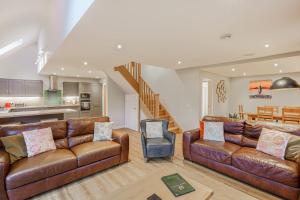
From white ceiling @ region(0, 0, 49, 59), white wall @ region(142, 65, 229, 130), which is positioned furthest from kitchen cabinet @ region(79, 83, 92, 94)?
white ceiling @ region(0, 0, 49, 59)

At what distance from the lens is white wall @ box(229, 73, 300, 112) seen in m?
6.10

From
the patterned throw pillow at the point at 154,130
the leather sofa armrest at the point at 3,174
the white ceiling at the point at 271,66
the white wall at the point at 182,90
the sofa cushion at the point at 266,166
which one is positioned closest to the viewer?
the leather sofa armrest at the point at 3,174

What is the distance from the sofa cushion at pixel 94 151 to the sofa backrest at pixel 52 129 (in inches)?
11.3

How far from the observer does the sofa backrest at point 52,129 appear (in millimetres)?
2623

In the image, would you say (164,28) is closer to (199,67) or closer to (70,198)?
(70,198)

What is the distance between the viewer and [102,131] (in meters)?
3.36

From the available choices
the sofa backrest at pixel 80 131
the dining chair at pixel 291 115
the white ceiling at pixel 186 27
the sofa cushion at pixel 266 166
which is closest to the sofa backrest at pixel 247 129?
the sofa cushion at pixel 266 166

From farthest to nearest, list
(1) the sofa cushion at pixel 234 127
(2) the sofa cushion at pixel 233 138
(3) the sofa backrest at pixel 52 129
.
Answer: (1) the sofa cushion at pixel 234 127 < (2) the sofa cushion at pixel 233 138 < (3) the sofa backrest at pixel 52 129

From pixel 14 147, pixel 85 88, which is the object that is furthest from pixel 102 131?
pixel 85 88

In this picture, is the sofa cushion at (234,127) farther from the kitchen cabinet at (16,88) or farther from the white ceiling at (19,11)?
the kitchen cabinet at (16,88)

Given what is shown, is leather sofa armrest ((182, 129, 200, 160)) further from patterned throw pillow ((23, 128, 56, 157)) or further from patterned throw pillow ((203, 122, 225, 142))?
patterned throw pillow ((23, 128, 56, 157))

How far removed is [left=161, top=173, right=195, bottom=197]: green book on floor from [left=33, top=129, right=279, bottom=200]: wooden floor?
64cm

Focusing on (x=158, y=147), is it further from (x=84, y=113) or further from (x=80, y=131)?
(x=84, y=113)

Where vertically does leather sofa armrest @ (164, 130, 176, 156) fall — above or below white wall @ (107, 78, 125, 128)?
below
